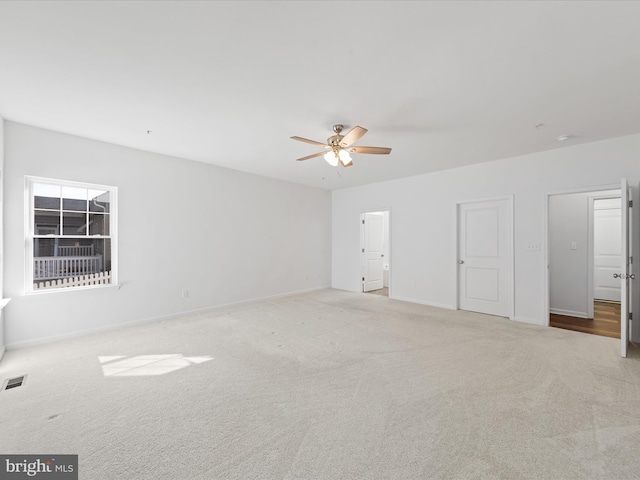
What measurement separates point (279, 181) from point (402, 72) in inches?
174

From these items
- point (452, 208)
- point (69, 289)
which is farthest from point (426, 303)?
point (69, 289)

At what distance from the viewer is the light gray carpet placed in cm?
168

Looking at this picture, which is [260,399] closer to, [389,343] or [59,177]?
[389,343]

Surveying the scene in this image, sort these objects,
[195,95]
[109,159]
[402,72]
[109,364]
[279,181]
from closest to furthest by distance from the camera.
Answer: [402,72] → [195,95] → [109,364] → [109,159] → [279,181]

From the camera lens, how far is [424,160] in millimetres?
4793

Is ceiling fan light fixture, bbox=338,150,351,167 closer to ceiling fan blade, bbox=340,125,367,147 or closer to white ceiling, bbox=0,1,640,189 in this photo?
ceiling fan blade, bbox=340,125,367,147

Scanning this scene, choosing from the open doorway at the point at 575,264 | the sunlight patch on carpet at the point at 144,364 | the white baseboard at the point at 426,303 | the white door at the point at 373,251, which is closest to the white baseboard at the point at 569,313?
the open doorway at the point at 575,264

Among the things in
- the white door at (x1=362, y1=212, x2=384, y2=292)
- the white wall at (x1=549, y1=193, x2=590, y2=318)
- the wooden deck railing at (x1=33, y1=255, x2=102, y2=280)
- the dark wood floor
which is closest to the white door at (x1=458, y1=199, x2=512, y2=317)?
the dark wood floor

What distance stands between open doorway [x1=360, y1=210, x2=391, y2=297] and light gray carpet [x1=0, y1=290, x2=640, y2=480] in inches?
130

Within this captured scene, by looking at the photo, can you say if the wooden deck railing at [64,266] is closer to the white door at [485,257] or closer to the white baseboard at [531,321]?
the white door at [485,257]

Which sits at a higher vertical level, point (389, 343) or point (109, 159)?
point (109, 159)

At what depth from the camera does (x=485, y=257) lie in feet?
16.5

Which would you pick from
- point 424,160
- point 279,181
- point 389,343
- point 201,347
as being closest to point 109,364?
point 201,347

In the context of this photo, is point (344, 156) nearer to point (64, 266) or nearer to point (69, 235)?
point (69, 235)
